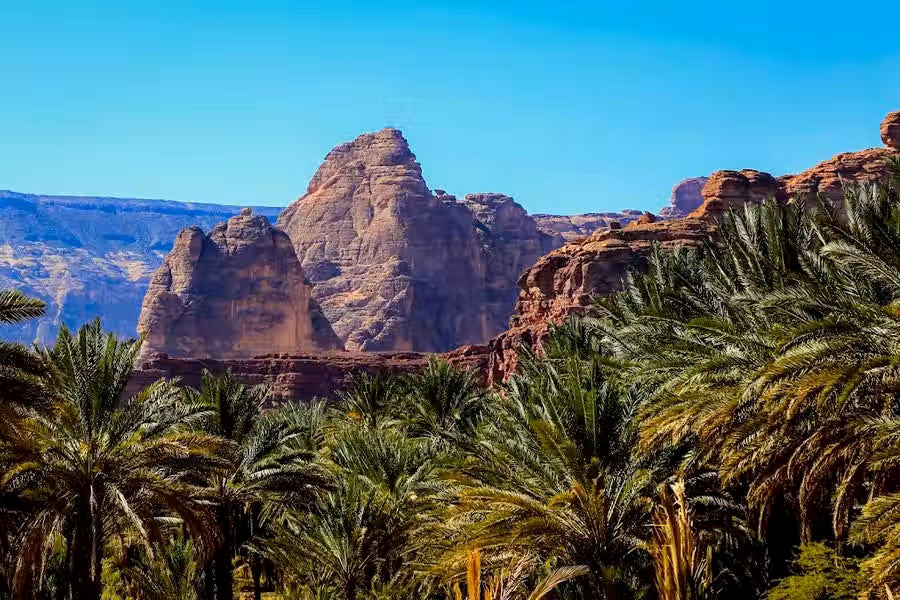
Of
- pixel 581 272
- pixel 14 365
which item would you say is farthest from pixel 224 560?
pixel 581 272

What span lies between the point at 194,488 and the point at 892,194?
45.8 feet

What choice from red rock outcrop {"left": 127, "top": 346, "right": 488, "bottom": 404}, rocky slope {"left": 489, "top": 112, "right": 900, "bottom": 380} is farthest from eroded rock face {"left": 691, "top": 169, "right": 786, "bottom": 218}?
red rock outcrop {"left": 127, "top": 346, "right": 488, "bottom": 404}

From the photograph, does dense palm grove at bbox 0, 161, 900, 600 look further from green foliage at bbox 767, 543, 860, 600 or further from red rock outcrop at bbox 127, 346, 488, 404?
red rock outcrop at bbox 127, 346, 488, 404

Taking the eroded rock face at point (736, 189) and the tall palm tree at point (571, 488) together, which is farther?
the eroded rock face at point (736, 189)

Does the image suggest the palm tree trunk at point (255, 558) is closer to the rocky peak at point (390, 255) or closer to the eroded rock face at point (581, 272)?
the eroded rock face at point (581, 272)

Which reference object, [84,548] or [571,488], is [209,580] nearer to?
[84,548]

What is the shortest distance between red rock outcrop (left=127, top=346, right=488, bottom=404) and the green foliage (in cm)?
7382

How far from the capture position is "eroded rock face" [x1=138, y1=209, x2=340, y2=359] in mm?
125688

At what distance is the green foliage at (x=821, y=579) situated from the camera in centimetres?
1661

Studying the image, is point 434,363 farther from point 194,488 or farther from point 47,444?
point 47,444

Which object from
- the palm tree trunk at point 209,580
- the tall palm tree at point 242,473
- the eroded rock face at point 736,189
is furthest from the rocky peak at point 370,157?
the palm tree trunk at point 209,580

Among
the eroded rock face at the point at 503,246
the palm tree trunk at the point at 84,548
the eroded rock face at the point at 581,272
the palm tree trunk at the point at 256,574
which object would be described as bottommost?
the palm tree trunk at the point at 256,574

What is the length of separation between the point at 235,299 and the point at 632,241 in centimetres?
6617

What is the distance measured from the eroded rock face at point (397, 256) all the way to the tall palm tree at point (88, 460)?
123m
